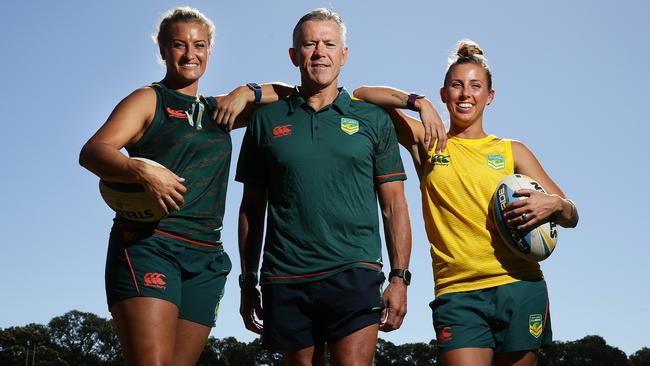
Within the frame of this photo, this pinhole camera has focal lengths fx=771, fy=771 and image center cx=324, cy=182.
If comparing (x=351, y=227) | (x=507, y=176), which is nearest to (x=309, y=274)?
(x=351, y=227)

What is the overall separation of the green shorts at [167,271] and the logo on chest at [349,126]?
1347 mm

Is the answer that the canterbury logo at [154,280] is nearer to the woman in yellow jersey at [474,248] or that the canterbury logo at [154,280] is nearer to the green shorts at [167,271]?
the green shorts at [167,271]

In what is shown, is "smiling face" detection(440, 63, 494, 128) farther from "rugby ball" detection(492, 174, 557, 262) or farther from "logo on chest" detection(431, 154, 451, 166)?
"rugby ball" detection(492, 174, 557, 262)

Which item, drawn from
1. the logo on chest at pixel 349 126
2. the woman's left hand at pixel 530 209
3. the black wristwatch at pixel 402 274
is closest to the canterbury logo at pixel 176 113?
the logo on chest at pixel 349 126

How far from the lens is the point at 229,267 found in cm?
607

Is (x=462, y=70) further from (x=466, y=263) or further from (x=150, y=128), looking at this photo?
(x=150, y=128)

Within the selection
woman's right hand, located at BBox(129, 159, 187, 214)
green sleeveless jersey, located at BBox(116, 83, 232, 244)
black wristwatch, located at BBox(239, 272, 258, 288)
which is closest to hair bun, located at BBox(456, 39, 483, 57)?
green sleeveless jersey, located at BBox(116, 83, 232, 244)

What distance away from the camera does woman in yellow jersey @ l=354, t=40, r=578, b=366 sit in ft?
20.7

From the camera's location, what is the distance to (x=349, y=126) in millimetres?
5793

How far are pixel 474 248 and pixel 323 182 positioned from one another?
5.29 feet

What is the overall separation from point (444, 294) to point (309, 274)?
4.97ft

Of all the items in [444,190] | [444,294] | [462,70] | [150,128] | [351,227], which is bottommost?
[444,294]

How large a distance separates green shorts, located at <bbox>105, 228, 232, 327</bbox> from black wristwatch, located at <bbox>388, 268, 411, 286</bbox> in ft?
4.30

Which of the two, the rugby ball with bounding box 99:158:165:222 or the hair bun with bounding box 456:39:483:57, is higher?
the hair bun with bounding box 456:39:483:57
